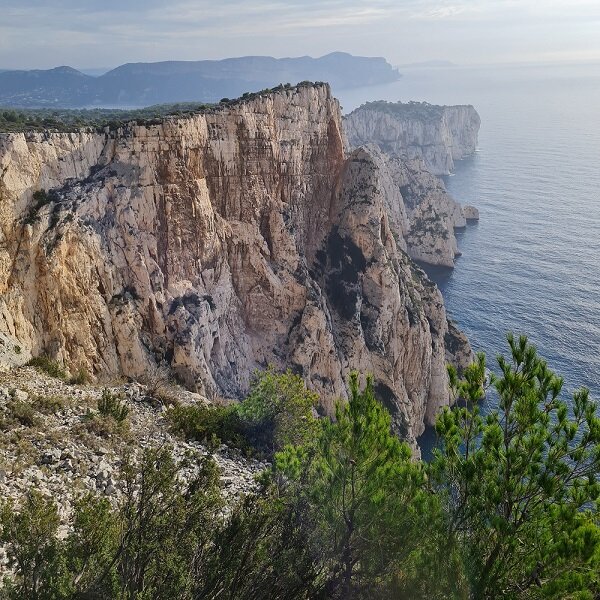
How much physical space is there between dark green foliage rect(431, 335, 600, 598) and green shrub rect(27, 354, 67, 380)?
18.4 m

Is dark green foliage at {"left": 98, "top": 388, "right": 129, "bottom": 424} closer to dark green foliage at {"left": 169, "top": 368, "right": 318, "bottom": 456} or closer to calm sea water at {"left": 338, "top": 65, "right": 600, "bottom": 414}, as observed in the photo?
dark green foliage at {"left": 169, "top": 368, "right": 318, "bottom": 456}

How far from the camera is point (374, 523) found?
39.4 feet

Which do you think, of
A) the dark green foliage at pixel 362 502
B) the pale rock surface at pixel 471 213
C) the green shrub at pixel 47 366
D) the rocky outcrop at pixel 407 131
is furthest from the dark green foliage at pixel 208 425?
the rocky outcrop at pixel 407 131

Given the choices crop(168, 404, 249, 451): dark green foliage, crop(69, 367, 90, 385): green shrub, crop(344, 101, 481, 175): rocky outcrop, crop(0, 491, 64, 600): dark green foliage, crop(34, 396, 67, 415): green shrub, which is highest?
crop(344, 101, 481, 175): rocky outcrop

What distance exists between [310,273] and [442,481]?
127ft

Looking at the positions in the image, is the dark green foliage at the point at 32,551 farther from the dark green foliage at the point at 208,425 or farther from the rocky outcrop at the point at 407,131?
the rocky outcrop at the point at 407,131

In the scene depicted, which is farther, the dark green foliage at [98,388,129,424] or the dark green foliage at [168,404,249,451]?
the dark green foliage at [168,404,249,451]

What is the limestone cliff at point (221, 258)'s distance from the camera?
1064 inches

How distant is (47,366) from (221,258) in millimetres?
18363

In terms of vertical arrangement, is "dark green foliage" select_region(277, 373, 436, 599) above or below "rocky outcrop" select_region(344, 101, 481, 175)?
below

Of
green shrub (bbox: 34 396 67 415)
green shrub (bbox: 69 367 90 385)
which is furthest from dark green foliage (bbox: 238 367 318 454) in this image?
green shrub (bbox: 34 396 67 415)

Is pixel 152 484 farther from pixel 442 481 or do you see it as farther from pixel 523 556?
pixel 523 556

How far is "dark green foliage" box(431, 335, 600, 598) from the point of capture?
9.13 meters

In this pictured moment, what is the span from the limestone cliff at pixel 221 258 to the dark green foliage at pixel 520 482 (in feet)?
69.1
